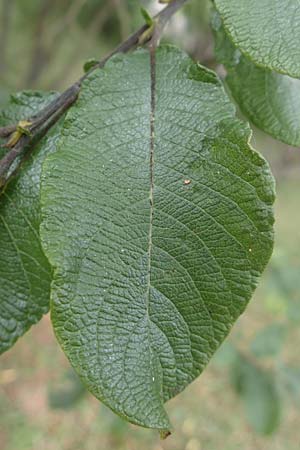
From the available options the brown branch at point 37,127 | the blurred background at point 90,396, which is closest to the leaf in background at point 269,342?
the blurred background at point 90,396

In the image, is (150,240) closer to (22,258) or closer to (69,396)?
(22,258)

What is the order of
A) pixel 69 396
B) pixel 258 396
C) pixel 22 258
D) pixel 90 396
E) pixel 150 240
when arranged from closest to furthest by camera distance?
pixel 150 240 < pixel 22 258 < pixel 258 396 < pixel 69 396 < pixel 90 396

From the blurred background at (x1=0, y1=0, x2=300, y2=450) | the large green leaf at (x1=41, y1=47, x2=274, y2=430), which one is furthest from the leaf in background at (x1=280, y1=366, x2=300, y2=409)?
the large green leaf at (x1=41, y1=47, x2=274, y2=430)

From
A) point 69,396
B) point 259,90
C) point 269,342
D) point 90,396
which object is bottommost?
point 90,396

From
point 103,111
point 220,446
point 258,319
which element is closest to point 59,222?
point 103,111

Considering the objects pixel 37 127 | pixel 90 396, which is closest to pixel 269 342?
pixel 90 396

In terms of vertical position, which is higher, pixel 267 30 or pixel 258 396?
pixel 267 30

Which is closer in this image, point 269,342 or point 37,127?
point 37,127
